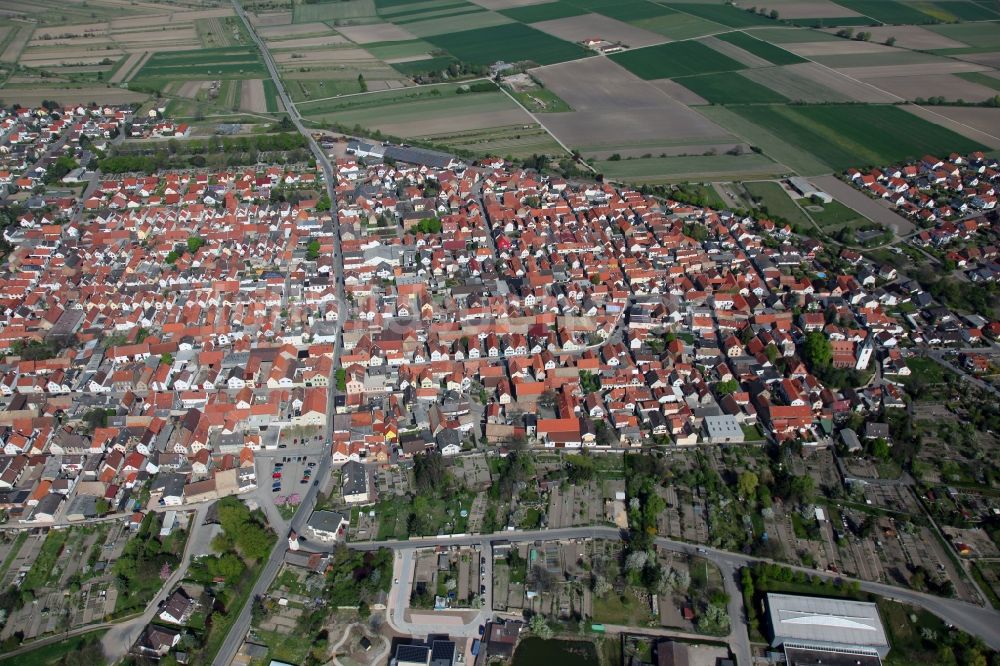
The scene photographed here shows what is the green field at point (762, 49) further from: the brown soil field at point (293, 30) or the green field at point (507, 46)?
the brown soil field at point (293, 30)

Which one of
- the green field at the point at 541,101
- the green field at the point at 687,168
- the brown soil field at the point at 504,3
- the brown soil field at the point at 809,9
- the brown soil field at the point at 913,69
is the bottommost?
the green field at the point at 687,168

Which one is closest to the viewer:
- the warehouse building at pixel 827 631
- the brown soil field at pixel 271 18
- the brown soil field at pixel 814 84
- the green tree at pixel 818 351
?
the warehouse building at pixel 827 631

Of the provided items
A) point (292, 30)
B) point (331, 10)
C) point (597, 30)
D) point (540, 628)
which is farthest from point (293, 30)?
point (540, 628)

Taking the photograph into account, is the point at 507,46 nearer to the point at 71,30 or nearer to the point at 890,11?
the point at 890,11

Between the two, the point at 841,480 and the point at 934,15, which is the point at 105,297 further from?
the point at 934,15

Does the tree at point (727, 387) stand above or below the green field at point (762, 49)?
below

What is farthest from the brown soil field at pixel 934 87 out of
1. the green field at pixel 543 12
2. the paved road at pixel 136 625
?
the paved road at pixel 136 625

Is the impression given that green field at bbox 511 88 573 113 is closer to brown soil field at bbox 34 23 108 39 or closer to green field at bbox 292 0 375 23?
green field at bbox 292 0 375 23

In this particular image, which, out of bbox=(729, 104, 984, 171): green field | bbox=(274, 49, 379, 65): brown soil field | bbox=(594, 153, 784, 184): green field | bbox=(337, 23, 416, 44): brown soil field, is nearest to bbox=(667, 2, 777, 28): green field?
bbox=(729, 104, 984, 171): green field
